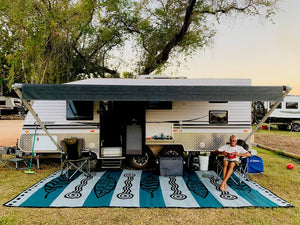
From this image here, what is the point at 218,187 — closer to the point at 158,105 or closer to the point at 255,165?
the point at 255,165

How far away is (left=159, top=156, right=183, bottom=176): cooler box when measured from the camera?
571 cm

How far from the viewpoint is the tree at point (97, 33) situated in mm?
9070

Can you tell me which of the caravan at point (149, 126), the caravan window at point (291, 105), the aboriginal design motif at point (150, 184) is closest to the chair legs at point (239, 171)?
the caravan at point (149, 126)

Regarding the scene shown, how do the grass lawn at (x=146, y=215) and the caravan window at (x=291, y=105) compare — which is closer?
the grass lawn at (x=146, y=215)

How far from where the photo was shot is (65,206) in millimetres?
3967

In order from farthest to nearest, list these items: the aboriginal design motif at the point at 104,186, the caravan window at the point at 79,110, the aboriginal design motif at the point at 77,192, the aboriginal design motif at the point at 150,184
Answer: the caravan window at the point at 79,110 → the aboriginal design motif at the point at 150,184 → the aboriginal design motif at the point at 104,186 → the aboriginal design motif at the point at 77,192

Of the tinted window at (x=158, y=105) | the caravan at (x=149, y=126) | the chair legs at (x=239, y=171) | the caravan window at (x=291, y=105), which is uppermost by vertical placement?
the caravan window at (x=291, y=105)

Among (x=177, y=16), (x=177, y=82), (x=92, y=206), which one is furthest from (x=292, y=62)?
(x=92, y=206)

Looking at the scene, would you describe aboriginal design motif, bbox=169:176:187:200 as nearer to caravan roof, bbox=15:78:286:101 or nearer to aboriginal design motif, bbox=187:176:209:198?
aboriginal design motif, bbox=187:176:209:198

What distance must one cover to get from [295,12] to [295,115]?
814cm

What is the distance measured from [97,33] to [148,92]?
860 cm

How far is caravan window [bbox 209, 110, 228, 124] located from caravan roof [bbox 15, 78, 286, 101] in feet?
5.63

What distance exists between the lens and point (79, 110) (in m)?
6.09

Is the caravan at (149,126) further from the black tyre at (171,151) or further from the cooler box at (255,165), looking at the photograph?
the cooler box at (255,165)
